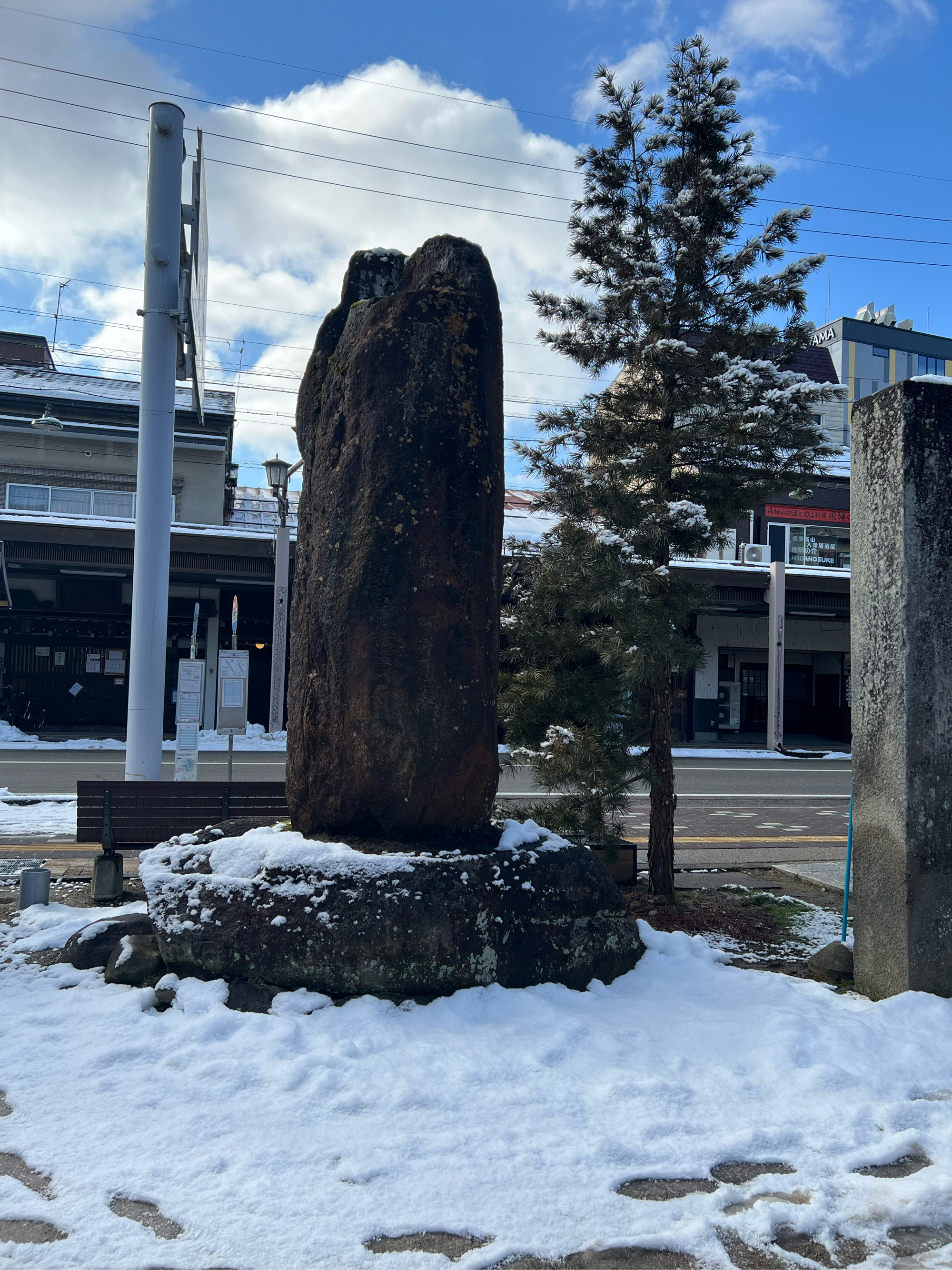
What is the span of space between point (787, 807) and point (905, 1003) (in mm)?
9291

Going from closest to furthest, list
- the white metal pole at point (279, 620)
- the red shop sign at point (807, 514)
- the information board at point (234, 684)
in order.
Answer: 1. the information board at point (234, 684)
2. the white metal pole at point (279, 620)
3. the red shop sign at point (807, 514)

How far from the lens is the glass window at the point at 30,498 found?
22.0 meters

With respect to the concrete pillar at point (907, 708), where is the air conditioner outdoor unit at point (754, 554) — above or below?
above

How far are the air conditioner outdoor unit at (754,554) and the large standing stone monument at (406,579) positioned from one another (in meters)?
20.8

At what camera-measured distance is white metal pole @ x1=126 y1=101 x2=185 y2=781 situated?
25.5 feet

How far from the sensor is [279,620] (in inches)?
764

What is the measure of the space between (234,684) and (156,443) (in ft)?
9.98

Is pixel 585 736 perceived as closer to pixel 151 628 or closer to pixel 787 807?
pixel 151 628

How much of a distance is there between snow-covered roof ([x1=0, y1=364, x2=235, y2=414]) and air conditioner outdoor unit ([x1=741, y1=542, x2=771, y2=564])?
14.4 m

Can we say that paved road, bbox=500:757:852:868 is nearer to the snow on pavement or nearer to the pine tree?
the pine tree

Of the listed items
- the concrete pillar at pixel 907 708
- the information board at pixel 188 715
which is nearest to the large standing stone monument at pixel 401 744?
the concrete pillar at pixel 907 708

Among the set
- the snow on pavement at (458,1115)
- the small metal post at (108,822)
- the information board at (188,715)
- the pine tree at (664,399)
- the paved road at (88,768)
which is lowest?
the paved road at (88,768)

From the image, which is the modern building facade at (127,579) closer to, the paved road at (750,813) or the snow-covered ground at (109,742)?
the snow-covered ground at (109,742)

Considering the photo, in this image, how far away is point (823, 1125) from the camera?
305 centimetres
